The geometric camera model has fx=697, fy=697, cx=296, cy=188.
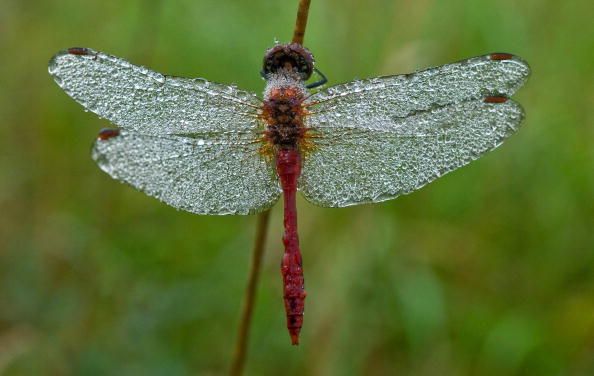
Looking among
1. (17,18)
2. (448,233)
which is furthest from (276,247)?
(17,18)

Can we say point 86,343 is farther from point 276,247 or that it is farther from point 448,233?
point 448,233

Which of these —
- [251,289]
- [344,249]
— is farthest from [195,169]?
[344,249]

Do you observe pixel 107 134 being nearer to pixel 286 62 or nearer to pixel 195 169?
pixel 195 169

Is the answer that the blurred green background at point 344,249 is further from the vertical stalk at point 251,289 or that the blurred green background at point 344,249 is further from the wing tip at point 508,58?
the wing tip at point 508,58

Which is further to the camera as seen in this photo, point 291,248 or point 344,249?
point 344,249

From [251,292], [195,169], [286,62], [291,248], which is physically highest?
[286,62]

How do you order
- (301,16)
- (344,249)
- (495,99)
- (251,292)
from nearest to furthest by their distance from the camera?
1. (301,16)
2. (251,292)
3. (495,99)
4. (344,249)
